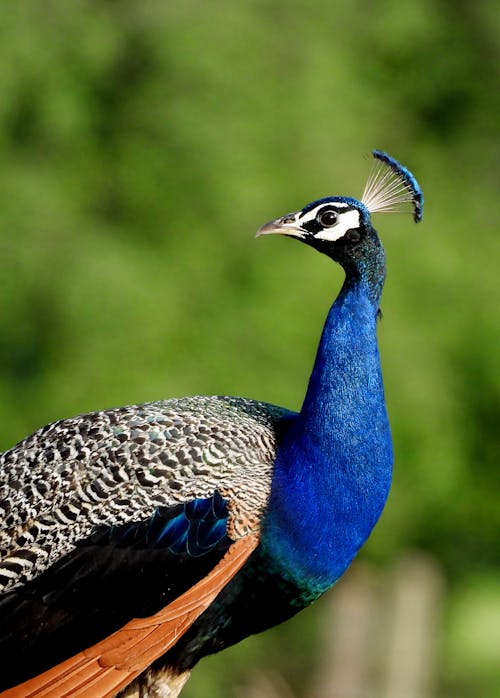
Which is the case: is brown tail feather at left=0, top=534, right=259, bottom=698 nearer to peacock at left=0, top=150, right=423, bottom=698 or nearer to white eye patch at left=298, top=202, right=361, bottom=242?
peacock at left=0, top=150, right=423, bottom=698

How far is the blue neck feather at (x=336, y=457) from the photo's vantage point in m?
3.13

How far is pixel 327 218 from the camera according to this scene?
333 centimetres

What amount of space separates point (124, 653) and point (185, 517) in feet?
1.16

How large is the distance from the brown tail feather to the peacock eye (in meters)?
0.94

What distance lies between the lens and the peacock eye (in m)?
3.32

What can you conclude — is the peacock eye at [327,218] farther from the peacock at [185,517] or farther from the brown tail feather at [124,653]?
the brown tail feather at [124,653]

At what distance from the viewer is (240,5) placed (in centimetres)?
705

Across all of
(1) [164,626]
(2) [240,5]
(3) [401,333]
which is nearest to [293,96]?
(2) [240,5]

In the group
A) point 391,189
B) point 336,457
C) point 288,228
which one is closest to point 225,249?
point 391,189

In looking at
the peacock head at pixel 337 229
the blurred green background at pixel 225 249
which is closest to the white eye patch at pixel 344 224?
the peacock head at pixel 337 229

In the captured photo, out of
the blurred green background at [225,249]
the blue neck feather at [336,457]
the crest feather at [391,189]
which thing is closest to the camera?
the blue neck feather at [336,457]

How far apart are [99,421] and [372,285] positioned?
0.81 m

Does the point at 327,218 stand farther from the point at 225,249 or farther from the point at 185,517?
the point at 225,249

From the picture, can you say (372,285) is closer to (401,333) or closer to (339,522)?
(339,522)
